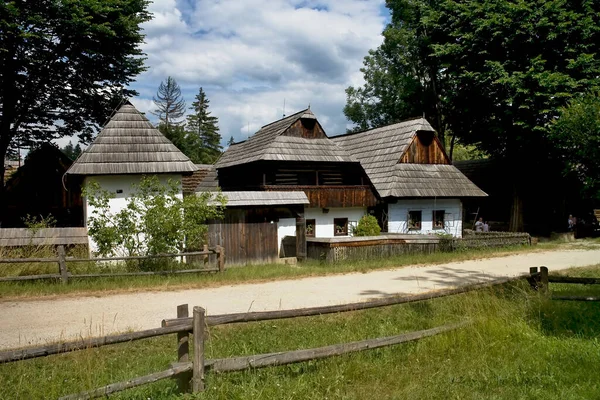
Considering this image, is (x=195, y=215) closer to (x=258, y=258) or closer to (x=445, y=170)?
(x=258, y=258)

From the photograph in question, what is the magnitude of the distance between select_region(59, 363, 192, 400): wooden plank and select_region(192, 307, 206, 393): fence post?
9 centimetres

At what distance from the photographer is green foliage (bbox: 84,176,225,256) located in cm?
1371

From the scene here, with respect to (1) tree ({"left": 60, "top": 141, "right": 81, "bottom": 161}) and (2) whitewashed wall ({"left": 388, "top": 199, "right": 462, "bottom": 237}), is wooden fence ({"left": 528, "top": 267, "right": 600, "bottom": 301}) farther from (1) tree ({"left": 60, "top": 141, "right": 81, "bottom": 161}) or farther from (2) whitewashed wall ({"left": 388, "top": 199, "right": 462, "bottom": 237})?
(1) tree ({"left": 60, "top": 141, "right": 81, "bottom": 161})

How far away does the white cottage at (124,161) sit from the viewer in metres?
17.1

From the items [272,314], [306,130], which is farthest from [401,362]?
[306,130]

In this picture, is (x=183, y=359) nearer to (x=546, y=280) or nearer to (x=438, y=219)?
(x=546, y=280)

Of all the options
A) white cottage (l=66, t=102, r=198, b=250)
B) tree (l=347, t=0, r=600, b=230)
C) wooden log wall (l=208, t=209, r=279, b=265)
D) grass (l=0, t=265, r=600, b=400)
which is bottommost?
grass (l=0, t=265, r=600, b=400)

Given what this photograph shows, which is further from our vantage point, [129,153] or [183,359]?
[129,153]

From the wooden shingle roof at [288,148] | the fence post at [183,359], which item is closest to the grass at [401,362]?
the fence post at [183,359]

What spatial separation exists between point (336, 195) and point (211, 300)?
14.2 meters

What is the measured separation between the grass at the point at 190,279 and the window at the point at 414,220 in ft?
24.4

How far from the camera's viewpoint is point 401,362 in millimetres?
6250

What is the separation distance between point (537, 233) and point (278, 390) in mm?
28060

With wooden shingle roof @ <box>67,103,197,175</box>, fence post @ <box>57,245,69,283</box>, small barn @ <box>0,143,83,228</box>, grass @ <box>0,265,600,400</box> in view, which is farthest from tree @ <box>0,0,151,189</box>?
grass @ <box>0,265,600,400</box>
